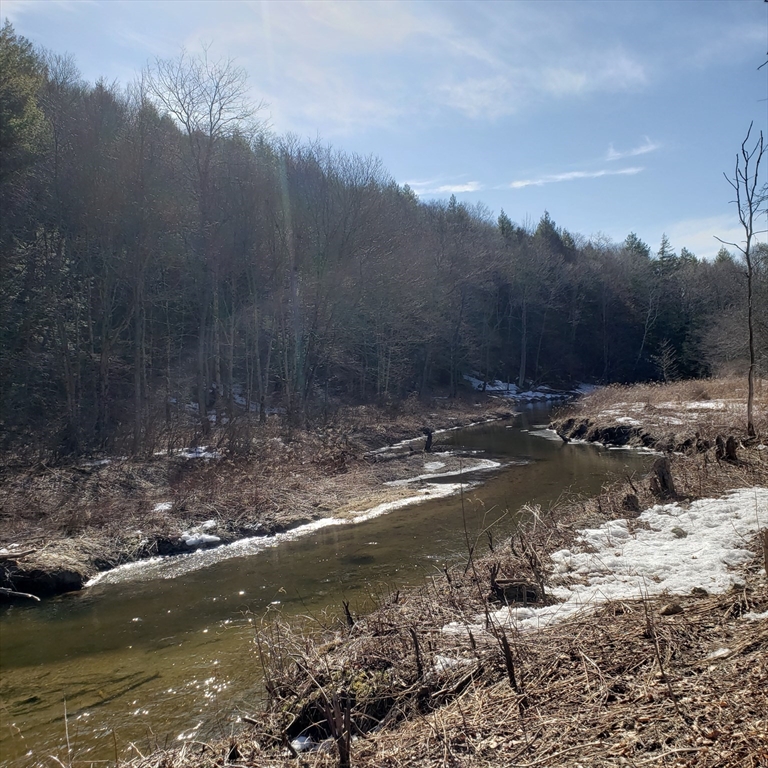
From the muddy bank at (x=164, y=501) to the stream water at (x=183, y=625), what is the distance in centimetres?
64

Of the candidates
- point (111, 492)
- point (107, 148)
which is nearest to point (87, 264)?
point (107, 148)

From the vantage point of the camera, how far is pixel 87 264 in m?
20.7

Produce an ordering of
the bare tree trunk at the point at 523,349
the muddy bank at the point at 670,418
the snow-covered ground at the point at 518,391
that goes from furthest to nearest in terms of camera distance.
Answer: the bare tree trunk at the point at 523,349 < the snow-covered ground at the point at 518,391 < the muddy bank at the point at 670,418

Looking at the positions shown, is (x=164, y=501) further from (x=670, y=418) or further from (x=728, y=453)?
(x=670, y=418)

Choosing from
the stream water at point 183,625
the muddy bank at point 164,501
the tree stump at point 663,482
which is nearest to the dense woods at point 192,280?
the muddy bank at point 164,501

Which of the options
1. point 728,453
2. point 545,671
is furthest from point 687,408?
point 545,671

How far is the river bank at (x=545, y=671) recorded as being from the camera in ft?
11.5

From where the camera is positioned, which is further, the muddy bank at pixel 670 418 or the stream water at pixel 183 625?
the muddy bank at pixel 670 418

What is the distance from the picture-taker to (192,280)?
26703 millimetres

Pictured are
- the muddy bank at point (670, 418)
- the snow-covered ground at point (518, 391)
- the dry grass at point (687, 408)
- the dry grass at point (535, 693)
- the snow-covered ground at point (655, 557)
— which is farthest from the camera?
the snow-covered ground at point (518, 391)

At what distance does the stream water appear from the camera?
580cm

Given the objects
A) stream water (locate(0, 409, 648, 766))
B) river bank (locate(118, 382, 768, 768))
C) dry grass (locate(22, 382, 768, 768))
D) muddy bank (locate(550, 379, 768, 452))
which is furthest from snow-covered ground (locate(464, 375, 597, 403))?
dry grass (locate(22, 382, 768, 768))

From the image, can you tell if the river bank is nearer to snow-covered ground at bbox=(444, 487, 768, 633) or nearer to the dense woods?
snow-covered ground at bbox=(444, 487, 768, 633)

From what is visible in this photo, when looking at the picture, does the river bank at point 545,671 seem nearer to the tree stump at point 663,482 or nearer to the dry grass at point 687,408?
the tree stump at point 663,482
